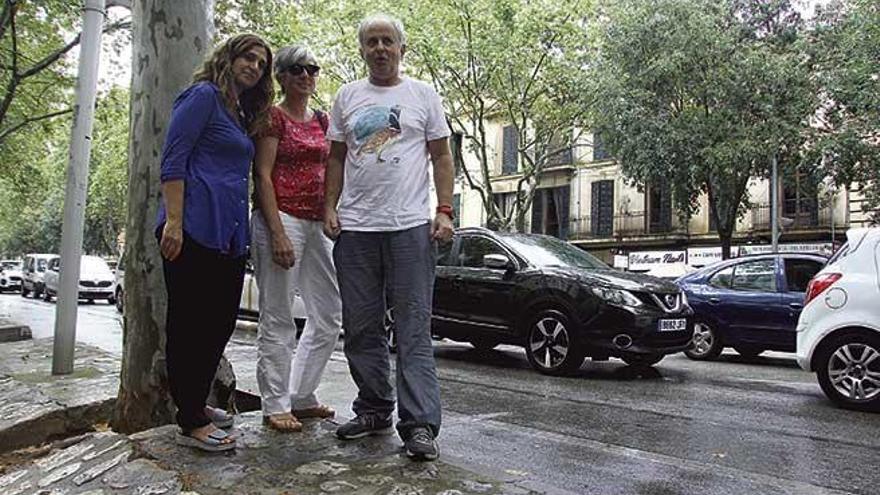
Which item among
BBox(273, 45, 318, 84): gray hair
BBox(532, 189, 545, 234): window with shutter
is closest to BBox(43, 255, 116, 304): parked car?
BBox(532, 189, 545, 234): window with shutter

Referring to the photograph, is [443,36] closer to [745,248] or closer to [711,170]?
[711,170]

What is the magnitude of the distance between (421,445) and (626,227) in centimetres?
2767

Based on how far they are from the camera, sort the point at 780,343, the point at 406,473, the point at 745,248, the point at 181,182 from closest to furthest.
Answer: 1. the point at 406,473
2. the point at 181,182
3. the point at 780,343
4. the point at 745,248

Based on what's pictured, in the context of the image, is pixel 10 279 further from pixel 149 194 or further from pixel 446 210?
pixel 446 210

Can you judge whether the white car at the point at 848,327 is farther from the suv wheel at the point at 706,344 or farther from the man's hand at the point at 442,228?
the man's hand at the point at 442,228

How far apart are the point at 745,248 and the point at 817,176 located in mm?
8889

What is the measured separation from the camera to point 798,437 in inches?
203

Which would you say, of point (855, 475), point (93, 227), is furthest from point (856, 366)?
point (93, 227)

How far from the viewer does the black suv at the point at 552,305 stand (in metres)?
7.63

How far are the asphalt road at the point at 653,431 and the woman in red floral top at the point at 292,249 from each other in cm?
89

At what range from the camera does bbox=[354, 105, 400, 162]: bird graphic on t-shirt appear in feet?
11.4

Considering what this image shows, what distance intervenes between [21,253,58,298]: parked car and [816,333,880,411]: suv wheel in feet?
94.5

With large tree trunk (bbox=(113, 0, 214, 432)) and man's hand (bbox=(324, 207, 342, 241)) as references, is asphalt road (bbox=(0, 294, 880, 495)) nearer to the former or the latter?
man's hand (bbox=(324, 207, 342, 241))

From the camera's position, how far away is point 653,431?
5.16 m
